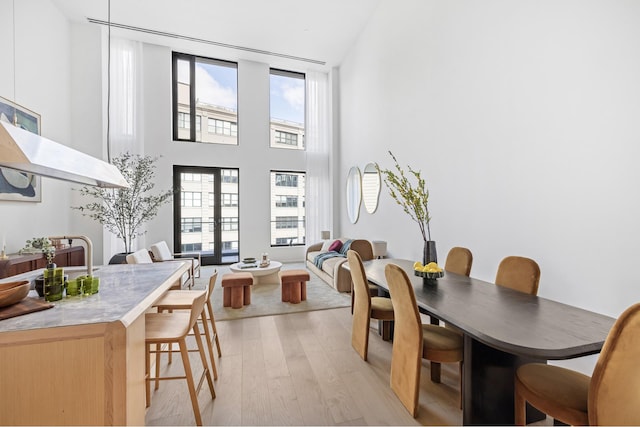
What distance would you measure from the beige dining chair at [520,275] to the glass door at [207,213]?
5367 millimetres

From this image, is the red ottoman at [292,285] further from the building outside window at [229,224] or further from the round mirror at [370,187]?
the building outside window at [229,224]

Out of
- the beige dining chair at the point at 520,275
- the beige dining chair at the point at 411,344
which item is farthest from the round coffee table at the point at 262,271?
the beige dining chair at the point at 520,275

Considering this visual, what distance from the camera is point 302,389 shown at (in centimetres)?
187

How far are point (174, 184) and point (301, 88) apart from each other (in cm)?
396

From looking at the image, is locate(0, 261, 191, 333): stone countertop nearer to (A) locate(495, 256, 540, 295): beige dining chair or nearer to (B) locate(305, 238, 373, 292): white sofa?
(A) locate(495, 256, 540, 295): beige dining chair

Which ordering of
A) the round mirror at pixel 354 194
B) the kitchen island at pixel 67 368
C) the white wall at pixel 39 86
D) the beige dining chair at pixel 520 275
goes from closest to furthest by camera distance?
the kitchen island at pixel 67 368, the beige dining chair at pixel 520 275, the white wall at pixel 39 86, the round mirror at pixel 354 194

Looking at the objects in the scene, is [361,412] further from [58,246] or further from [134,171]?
[134,171]

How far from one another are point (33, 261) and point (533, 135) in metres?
5.43

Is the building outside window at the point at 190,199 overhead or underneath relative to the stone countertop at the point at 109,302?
overhead

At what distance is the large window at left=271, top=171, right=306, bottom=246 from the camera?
21.6 feet

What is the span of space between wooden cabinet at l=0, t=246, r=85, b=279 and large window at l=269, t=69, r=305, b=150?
4.26 m

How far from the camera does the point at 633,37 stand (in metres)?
1.59

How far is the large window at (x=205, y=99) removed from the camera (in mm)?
5883

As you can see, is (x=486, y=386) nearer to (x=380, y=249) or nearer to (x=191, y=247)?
(x=380, y=249)
